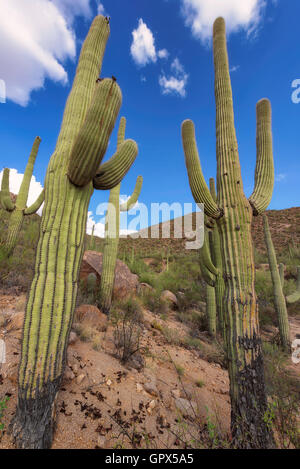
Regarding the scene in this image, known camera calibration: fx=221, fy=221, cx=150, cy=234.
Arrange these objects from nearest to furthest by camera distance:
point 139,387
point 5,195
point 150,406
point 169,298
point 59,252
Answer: point 59,252, point 150,406, point 139,387, point 5,195, point 169,298

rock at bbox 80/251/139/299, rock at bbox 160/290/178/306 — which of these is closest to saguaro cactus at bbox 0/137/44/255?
rock at bbox 80/251/139/299

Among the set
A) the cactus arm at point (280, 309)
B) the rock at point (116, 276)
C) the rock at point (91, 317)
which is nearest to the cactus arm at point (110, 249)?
the rock at point (91, 317)

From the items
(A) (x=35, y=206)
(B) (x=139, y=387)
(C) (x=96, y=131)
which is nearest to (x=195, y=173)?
(C) (x=96, y=131)

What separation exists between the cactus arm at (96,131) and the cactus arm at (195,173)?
4.49 ft

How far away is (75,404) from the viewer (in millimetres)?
2305

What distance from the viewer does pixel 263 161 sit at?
3445mm

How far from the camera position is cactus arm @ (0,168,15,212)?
6.04 metres

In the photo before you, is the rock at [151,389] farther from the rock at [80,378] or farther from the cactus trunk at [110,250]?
the cactus trunk at [110,250]

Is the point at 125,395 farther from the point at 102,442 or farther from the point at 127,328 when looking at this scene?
the point at 127,328

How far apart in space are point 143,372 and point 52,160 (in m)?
3.17

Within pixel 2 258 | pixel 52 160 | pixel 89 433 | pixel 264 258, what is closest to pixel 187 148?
pixel 52 160

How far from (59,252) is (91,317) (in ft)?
9.02

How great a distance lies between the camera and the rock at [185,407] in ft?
8.64
